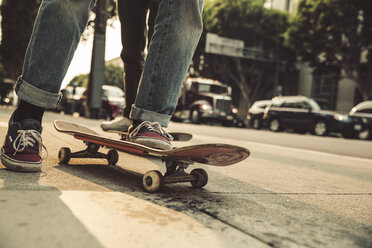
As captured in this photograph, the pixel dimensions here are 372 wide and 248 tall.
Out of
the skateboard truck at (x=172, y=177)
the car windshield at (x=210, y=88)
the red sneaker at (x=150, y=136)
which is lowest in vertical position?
the skateboard truck at (x=172, y=177)

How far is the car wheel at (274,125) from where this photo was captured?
16969 mm

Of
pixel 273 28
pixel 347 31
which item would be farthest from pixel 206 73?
pixel 347 31

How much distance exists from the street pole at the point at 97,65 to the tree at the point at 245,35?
16074 millimetres

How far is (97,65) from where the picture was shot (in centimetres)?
1179

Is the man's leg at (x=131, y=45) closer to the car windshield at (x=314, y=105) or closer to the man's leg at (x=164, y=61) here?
the man's leg at (x=164, y=61)

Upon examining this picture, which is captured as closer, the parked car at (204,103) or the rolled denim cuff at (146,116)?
the rolled denim cuff at (146,116)

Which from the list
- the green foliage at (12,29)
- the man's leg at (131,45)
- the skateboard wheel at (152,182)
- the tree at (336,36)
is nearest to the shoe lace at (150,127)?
the skateboard wheel at (152,182)

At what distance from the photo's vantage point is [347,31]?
19.3m

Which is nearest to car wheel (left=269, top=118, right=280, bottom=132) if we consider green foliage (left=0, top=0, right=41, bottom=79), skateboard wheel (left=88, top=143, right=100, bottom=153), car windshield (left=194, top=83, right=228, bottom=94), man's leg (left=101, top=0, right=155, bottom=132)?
car windshield (left=194, top=83, right=228, bottom=94)

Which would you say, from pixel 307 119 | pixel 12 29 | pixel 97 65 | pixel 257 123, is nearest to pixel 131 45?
pixel 97 65

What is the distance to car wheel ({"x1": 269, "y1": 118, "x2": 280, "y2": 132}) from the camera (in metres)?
17.0

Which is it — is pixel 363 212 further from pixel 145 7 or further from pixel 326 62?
pixel 326 62

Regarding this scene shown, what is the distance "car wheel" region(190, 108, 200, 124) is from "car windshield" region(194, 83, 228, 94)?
42.9 inches

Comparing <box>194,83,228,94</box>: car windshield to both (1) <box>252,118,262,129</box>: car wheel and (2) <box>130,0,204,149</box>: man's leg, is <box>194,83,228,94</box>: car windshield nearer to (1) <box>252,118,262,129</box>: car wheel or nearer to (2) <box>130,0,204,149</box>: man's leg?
(1) <box>252,118,262,129</box>: car wheel
